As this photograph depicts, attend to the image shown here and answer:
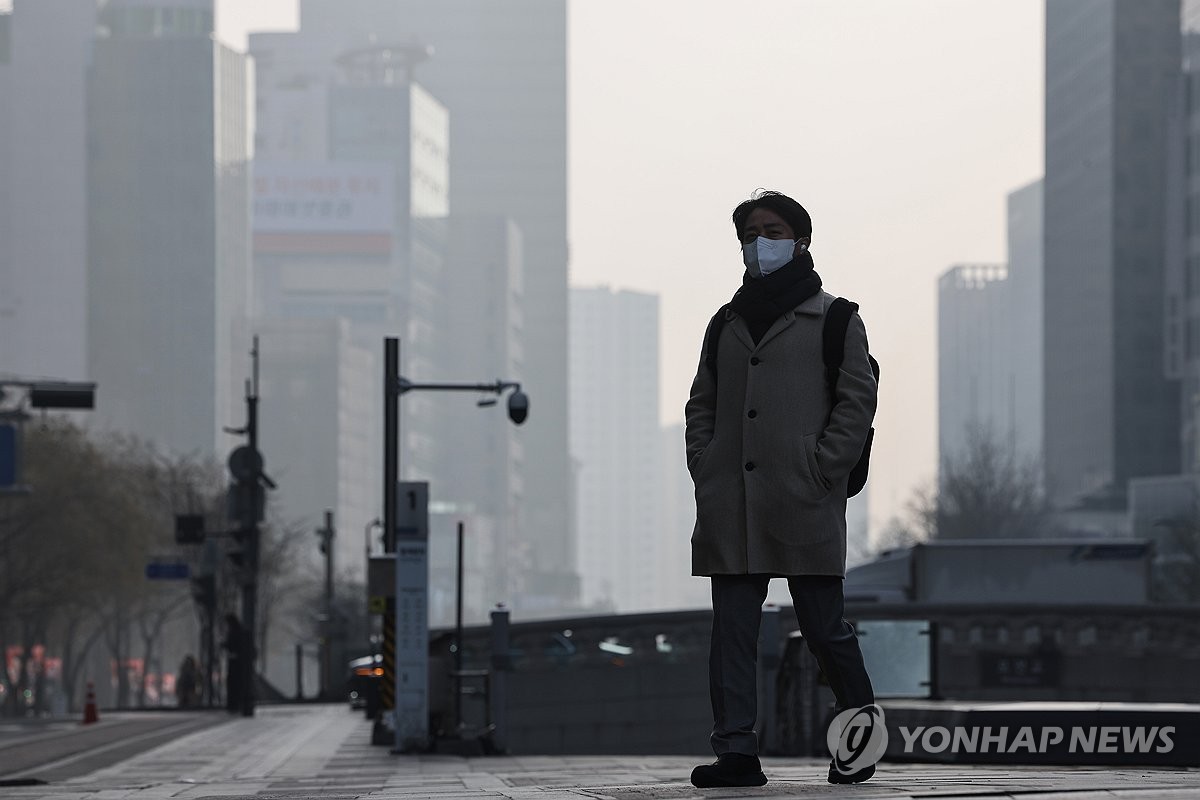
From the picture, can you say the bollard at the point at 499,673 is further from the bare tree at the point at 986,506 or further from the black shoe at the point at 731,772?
the bare tree at the point at 986,506

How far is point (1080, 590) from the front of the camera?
3931cm

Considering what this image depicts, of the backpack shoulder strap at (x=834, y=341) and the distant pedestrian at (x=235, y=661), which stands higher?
the backpack shoulder strap at (x=834, y=341)

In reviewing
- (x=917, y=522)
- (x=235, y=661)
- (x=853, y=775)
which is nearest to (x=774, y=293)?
(x=853, y=775)

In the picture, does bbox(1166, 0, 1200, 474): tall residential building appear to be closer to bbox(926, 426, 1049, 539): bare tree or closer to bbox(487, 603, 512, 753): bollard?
bbox(926, 426, 1049, 539): bare tree

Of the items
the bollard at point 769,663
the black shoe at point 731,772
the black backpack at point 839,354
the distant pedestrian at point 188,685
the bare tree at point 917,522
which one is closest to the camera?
the black shoe at point 731,772

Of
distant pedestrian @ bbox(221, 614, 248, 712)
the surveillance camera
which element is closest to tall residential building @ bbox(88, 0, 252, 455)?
distant pedestrian @ bbox(221, 614, 248, 712)

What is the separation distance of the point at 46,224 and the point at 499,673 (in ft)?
591

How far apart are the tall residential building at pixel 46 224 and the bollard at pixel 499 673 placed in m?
170

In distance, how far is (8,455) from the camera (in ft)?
102

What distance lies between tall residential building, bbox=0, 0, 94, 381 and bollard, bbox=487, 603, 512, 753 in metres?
170

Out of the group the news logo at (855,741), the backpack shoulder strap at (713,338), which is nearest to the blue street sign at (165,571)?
the backpack shoulder strap at (713,338)

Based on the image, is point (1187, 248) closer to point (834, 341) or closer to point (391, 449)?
point (391, 449)

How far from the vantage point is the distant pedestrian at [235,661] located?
3775cm

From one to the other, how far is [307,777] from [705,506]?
274 inches
